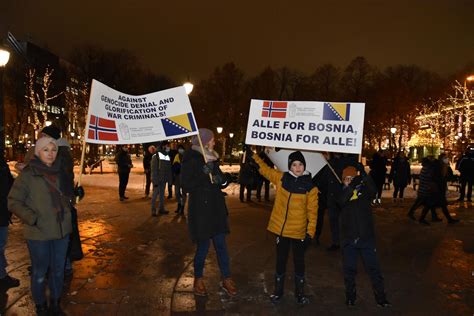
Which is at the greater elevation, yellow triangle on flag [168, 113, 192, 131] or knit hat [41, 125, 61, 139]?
yellow triangle on flag [168, 113, 192, 131]

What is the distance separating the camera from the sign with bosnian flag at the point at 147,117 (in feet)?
19.1

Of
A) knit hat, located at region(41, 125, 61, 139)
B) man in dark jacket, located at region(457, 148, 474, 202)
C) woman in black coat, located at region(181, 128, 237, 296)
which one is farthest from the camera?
man in dark jacket, located at region(457, 148, 474, 202)

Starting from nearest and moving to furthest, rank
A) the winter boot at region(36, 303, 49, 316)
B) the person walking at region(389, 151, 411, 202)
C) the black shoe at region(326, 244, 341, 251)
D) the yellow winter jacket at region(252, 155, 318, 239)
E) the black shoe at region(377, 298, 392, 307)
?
the winter boot at region(36, 303, 49, 316), the yellow winter jacket at region(252, 155, 318, 239), the black shoe at region(377, 298, 392, 307), the black shoe at region(326, 244, 341, 251), the person walking at region(389, 151, 411, 202)

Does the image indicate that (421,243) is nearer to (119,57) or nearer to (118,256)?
(118,256)

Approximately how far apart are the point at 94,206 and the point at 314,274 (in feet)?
26.6

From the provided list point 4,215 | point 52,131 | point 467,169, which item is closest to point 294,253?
point 52,131

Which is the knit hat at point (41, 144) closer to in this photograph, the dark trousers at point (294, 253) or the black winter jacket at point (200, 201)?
the black winter jacket at point (200, 201)

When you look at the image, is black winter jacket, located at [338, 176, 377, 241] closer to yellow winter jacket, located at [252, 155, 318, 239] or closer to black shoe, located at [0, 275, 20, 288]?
yellow winter jacket, located at [252, 155, 318, 239]

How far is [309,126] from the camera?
20.6 feet

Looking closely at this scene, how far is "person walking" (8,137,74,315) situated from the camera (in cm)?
426

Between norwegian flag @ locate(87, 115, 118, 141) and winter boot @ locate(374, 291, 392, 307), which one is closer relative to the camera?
winter boot @ locate(374, 291, 392, 307)

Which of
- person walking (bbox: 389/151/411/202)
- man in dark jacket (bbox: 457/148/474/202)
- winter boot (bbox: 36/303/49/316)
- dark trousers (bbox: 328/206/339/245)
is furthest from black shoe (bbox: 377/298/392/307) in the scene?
man in dark jacket (bbox: 457/148/474/202)

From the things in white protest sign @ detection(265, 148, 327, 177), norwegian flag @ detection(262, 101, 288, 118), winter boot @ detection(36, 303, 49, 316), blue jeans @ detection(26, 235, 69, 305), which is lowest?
winter boot @ detection(36, 303, 49, 316)

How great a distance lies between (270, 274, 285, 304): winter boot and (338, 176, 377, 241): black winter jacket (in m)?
0.86
